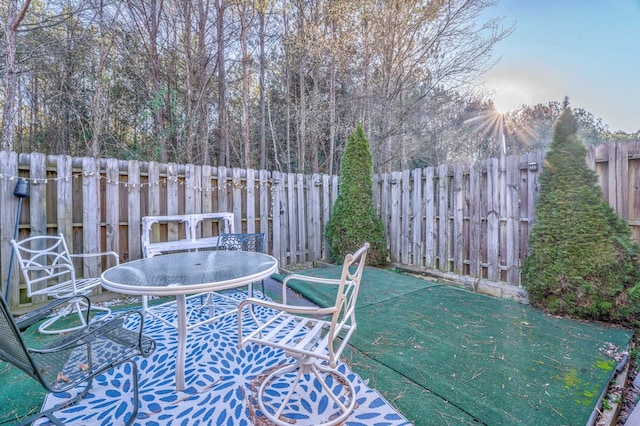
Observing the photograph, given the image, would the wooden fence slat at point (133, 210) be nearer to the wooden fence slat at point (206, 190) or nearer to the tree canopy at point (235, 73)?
the wooden fence slat at point (206, 190)

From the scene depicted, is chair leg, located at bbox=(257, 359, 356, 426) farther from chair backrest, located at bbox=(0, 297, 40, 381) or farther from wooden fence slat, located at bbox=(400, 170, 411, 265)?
wooden fence slat, located at bbox=(400, 170, 411, 265)

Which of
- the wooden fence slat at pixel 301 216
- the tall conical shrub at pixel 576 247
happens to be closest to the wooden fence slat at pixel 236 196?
the wooden fence slat at pixel 301 216

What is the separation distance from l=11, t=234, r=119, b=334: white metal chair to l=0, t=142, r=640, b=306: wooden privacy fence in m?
0.16

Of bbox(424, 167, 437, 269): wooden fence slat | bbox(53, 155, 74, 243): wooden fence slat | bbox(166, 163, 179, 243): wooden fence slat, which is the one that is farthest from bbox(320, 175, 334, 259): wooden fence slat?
bbox(53, 155, 74, 243): wooden fence slat

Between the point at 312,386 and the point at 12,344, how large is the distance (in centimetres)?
150

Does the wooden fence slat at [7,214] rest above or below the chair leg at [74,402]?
above

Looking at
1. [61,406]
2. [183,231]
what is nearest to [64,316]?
[183,231]

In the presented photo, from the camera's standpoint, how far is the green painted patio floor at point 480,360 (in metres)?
1.69

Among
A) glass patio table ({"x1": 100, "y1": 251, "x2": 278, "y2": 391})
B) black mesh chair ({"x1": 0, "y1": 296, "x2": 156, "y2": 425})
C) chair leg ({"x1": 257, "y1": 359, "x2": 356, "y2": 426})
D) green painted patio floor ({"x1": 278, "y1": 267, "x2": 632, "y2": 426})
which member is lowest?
green painted patio floor ({"x1": 278, "y1": 267, "x2": 632, "y2": 426})

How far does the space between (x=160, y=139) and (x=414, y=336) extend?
592 cm

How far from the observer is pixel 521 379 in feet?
6.41

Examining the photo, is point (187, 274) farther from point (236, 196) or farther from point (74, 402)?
point (236, 196)

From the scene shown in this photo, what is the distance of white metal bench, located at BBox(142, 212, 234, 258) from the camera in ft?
12.1

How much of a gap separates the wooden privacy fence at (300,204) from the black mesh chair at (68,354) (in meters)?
2.21
